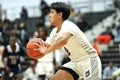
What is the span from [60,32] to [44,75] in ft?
20.5

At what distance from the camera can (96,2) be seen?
25.8 meters

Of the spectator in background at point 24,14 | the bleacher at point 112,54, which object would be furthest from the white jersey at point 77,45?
the spectator in background at point 24,14

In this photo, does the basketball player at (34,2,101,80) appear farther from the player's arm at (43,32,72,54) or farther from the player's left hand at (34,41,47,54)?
the player's arm at (43,32,72,54)

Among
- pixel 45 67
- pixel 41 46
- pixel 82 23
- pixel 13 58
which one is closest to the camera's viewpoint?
pixel 41 46

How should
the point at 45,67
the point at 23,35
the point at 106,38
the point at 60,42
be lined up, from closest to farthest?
the point at 60,42 < the point at 45,67 < the point at 106,38 < the point at 23,35

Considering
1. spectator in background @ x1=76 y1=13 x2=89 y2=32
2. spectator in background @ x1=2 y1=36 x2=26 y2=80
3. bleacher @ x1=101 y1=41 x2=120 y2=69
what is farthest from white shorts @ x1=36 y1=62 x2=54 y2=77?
spectator in background @ x1=76 y1=13 x2=89 y2=32

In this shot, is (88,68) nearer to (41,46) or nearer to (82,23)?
(41,46)

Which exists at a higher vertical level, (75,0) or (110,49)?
(75,0)

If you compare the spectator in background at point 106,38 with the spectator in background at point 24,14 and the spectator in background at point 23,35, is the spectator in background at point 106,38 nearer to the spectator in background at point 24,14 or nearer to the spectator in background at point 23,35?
the spectator in background at point 23,35

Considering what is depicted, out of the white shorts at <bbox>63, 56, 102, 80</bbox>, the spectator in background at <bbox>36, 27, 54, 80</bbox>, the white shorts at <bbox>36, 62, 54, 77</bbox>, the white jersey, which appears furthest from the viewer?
the white shorts at <bbox>36, 62, 54, 77</bbox>

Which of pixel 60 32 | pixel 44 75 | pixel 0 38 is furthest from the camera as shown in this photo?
pixel 0 38

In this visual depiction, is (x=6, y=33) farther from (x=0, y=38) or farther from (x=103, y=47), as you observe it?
(x=103, y=47)

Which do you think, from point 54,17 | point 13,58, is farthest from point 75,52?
point 13,58

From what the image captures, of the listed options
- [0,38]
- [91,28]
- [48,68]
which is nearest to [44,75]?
[48,68]
